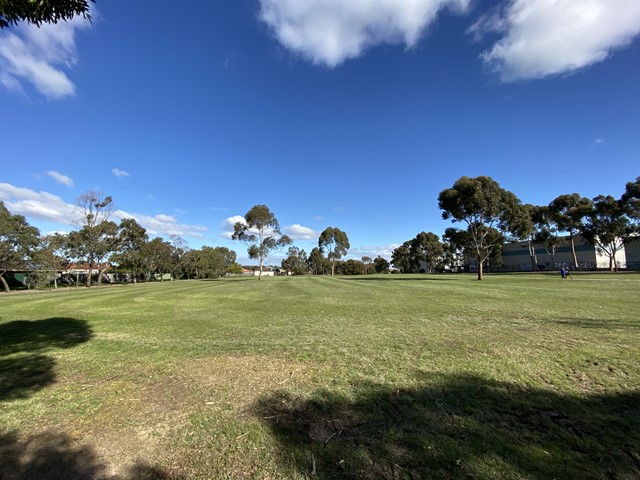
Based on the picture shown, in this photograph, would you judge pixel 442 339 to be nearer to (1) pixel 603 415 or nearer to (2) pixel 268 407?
(1) pixel 603 415


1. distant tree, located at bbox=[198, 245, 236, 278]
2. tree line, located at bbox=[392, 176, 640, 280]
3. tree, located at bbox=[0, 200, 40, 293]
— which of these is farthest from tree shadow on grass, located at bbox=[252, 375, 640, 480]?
distant tree, located at bbox=[198, 245, 236, 278]

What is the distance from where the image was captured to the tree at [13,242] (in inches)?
1549

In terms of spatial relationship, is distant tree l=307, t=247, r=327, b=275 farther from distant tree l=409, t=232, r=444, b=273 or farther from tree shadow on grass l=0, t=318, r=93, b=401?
tree shadow on grass l=0, t=318, r=93, b=401

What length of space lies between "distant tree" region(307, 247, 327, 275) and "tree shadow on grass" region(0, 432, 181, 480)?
11356 cm

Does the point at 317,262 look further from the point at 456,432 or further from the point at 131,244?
the point at 456,432

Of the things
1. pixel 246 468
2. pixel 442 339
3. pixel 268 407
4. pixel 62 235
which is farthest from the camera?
pixel 62 235

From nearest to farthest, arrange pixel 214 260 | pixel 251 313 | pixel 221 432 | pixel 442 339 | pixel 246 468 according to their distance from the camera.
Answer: pixel 246 468 < pixel 221 432 < pixel 442 339 < pixel 251 313 < pixel 214 260

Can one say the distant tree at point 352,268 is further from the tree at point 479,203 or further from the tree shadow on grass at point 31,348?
the tree shadow on grass at point 31,348

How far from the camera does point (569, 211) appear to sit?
56.0m

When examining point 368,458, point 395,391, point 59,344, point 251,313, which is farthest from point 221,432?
point 251,313

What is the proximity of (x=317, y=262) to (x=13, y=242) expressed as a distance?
90.2 m

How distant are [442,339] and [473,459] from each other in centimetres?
490

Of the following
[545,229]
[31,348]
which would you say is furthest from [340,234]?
[31,348]

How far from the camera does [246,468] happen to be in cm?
295
